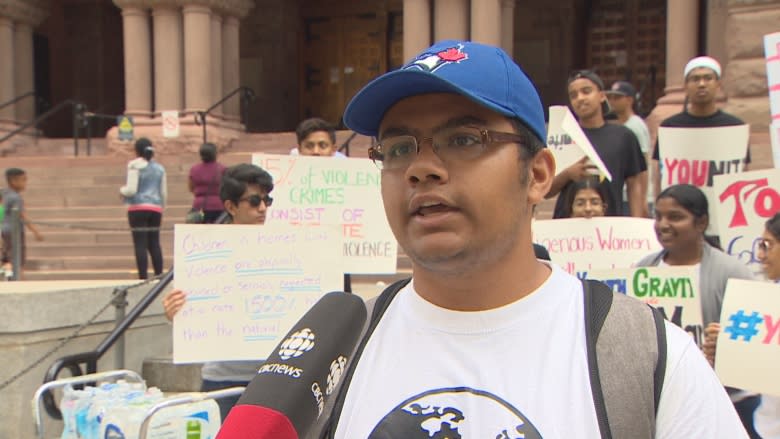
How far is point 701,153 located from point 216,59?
13930 mm

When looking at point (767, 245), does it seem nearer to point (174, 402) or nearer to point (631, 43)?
point (174, 402)

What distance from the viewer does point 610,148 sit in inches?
214

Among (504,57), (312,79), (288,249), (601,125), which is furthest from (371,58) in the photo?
(504,57)

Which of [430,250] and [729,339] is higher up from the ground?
[430,250]

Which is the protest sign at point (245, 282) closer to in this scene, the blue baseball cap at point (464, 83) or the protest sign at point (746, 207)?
the protest sign at point (746, 207)

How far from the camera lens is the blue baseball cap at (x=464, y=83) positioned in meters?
1.40

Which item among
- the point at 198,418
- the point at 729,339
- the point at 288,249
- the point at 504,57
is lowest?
the point at 198,418

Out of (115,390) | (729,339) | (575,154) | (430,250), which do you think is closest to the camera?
(430,250)

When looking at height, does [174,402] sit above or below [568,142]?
below

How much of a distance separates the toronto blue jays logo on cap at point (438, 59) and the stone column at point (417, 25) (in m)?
14.7

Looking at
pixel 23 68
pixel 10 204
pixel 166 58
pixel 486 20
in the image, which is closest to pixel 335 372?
pixel 10 204

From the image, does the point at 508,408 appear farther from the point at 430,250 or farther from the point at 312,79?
the point at 312,79

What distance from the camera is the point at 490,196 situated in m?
1.43

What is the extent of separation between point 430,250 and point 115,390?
2.84 metres
